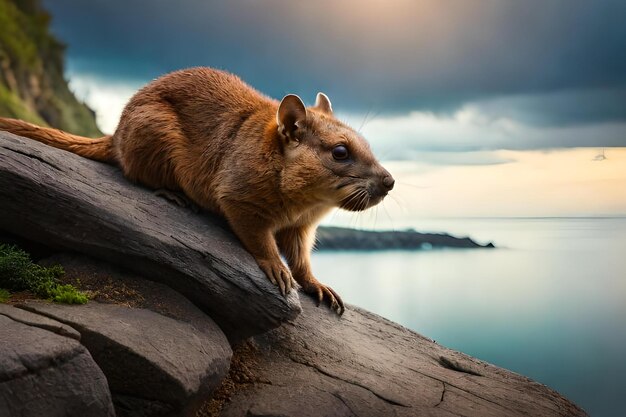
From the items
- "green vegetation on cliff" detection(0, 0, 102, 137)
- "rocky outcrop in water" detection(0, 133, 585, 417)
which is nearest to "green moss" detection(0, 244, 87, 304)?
"rocky outcrop in water" detection(0, 133, 585, 417)

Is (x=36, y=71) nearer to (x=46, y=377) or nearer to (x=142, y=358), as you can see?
(x=142, y=358)

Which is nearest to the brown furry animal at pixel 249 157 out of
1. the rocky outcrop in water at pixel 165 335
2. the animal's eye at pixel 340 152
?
the animal's eye at pixel 340 152

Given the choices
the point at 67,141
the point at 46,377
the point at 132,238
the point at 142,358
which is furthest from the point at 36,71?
the point at 46,377

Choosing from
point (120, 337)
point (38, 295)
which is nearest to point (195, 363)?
point (120, 337)

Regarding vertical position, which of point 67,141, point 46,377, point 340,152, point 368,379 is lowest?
point 46,377

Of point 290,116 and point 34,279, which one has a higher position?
point 290,116

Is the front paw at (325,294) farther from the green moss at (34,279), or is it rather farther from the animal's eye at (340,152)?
the green moss at (34,279)
